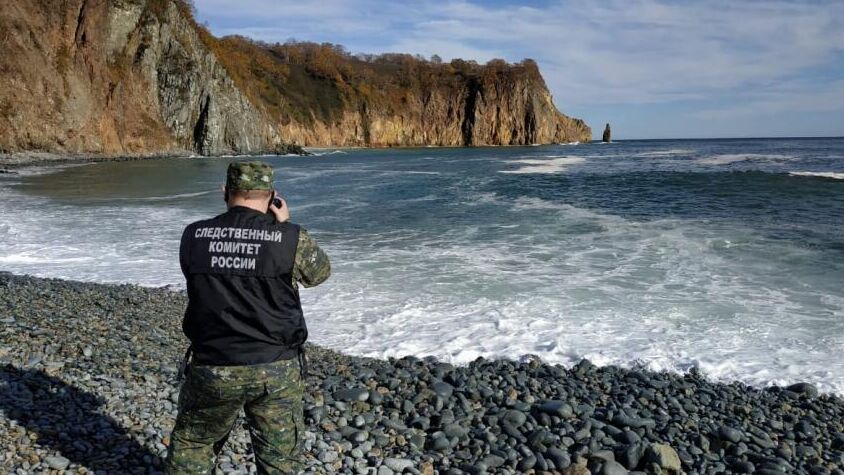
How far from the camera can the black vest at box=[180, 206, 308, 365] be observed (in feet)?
10.3

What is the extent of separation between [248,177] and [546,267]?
1017 centimetres

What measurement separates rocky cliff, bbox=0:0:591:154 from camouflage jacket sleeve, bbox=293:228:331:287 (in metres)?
55.7

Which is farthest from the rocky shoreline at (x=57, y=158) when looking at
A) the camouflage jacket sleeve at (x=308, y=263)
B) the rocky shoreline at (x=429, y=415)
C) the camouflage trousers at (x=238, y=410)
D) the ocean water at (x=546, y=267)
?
the camouflage jacket sleeve at (x=308, y=263)

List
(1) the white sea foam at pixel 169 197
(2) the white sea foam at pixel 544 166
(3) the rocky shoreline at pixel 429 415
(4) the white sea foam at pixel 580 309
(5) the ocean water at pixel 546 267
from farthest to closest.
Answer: (2) the white sea foam at pixel 544 166 → (1) the white sea foam at pixel 169 197 → (5) the ocean water at pixel 546 267 → (4) the white sea foam at pixel 580 309 → (3) the rocky shoreline at pixel 429 415

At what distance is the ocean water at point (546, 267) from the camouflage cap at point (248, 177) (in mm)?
4702

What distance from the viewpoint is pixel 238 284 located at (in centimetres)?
316

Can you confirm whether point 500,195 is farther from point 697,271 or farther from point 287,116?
point 287,116

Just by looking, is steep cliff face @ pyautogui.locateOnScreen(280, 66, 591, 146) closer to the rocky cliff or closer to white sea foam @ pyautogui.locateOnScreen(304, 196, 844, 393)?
the rocky cliff

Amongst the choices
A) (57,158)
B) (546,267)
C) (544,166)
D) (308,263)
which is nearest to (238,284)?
(308,263)

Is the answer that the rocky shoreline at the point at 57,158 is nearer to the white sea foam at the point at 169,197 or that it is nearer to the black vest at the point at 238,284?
the white sea foam at the point at 169,197

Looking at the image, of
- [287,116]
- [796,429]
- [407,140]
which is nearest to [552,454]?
[796,429]

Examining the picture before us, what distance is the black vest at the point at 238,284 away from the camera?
3.14 m

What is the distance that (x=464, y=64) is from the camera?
148 metres

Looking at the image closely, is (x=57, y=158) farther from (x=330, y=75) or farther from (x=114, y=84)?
(x=330, y=75)
